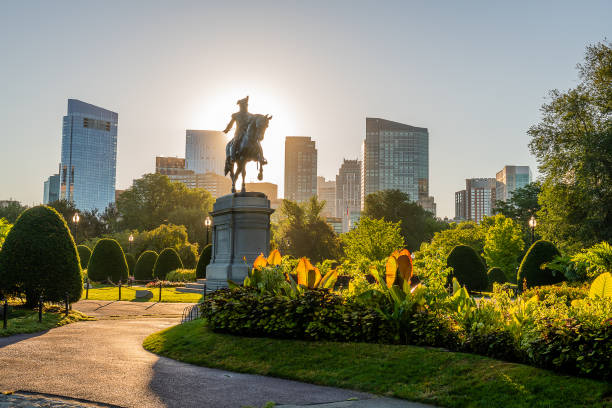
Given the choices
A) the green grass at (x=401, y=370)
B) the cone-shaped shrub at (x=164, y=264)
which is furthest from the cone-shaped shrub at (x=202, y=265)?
the green grass at (x=401, y=370)

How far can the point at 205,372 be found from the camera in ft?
29.8

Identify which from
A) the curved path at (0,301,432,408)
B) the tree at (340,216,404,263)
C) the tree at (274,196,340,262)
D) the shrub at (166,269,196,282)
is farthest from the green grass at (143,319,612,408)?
the tree at (274,196,340,262)

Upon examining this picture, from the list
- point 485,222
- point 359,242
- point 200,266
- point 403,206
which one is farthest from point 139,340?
point 403,206

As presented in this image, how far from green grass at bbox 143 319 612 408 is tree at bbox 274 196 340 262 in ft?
157

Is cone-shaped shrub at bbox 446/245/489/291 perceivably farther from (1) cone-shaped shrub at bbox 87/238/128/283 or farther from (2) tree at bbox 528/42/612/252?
(1) cone-shaped shrub at bbox 87/238/128/283

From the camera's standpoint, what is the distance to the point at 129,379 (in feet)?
28.0

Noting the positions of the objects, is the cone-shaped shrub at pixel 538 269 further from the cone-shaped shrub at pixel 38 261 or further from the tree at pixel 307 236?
the tree at pixel 307 236

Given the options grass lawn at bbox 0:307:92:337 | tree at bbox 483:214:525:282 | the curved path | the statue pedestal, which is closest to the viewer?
the curved path

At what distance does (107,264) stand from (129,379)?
98.7 ft

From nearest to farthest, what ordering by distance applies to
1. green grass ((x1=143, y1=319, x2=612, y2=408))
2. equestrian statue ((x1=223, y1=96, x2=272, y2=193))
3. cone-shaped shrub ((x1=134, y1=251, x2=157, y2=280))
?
green grass ((x1=143, y1=319, x2=612, y2=408)) → equestrian statue ((x1=223, y1=96, x2=272, y2=193)) → cone-shaped shrub ((x1=134, y1=251, x2=157, y2=280))

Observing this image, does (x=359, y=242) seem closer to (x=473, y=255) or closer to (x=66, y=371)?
(x=473, y=255)

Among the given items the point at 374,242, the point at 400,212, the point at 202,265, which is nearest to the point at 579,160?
the point at 374,242

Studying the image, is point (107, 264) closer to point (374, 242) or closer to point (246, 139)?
point (246, 139)

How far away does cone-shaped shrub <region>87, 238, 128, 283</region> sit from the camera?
3641cm
